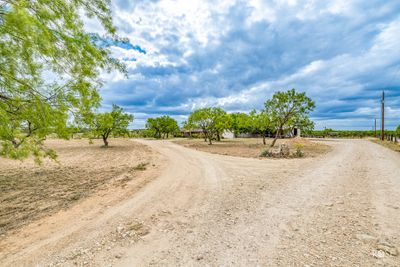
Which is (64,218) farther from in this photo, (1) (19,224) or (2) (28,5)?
(2) (28,5)

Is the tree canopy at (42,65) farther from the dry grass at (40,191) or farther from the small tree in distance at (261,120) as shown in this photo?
the small tree in distance at (261,120)

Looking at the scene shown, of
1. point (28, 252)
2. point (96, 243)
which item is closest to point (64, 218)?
point (28, 252)

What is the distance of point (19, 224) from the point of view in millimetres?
4777

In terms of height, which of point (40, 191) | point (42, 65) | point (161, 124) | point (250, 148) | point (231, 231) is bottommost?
point (40, 191)

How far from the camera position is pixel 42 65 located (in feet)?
15.2

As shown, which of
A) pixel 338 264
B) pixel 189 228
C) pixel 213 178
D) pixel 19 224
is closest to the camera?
pixel 338 264

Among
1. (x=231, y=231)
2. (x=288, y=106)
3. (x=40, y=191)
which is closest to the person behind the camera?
(x=231, y=231)

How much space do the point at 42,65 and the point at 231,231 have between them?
17.3 feet

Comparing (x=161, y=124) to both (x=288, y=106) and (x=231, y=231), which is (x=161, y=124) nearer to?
(x=288, y=106)

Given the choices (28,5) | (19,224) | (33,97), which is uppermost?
(28,5)

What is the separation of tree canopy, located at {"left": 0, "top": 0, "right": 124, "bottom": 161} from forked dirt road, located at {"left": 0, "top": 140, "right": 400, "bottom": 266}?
2.58 metres

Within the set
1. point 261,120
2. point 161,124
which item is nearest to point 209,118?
point 261,120

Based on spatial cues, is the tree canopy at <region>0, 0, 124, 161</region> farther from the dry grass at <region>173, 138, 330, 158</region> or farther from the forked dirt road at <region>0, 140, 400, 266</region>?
the dry grass at <region>173, 138, 330, 158</region>

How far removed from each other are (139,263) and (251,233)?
2.04 m
